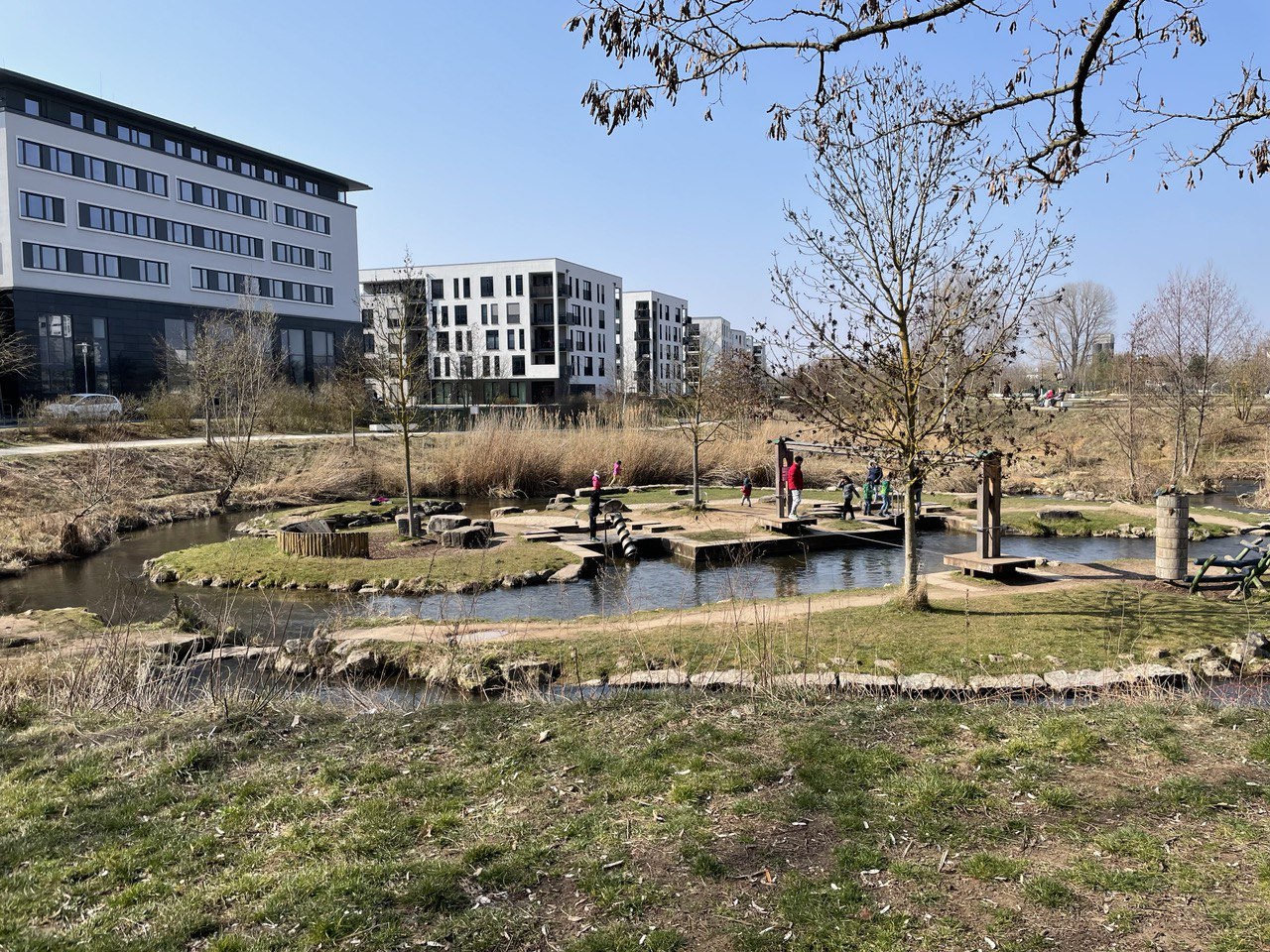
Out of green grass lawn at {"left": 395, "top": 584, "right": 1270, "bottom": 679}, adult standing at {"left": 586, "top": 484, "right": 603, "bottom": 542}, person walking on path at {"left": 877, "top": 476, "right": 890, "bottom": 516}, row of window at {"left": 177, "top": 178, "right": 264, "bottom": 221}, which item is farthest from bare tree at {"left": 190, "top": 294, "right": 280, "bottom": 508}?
A: green grass lawn at {"left": 395, "top": 584, "right": 1270, "bottom": 679}

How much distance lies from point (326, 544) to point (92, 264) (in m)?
43.7

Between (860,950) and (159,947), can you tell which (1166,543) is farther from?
(159,947)

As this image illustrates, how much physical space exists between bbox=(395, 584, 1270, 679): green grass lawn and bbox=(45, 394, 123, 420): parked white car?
34603 mm

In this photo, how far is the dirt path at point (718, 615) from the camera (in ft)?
39.1

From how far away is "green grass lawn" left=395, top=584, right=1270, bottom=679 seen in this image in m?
9.82

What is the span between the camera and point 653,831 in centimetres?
488

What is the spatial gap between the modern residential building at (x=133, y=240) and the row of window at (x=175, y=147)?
0.10 meters

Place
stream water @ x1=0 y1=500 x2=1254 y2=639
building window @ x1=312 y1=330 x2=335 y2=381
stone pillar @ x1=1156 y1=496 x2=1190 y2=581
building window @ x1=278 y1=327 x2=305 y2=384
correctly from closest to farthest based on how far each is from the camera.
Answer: stone pillar @ x1=1156 y1=496 x2=1190 y2=581 < stream water @ x1=0 y1=500 x2=1254 y2=639 < building window @ x1=278 y1=327 x2=305 y2=384 < building window @ x1=312 y1=330 x2=335 y2=381

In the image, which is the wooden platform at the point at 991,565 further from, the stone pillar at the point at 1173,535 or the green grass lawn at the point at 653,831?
the green grass lawn at the point at 653,831

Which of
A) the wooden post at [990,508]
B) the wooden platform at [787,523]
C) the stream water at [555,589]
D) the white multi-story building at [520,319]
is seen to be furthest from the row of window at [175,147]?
the wooden post at [990,508]

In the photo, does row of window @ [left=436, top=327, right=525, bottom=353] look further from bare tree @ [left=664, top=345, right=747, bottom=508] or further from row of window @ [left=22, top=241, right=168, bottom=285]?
bare tree @ [left=664, top=345, right=747, bottom=508]

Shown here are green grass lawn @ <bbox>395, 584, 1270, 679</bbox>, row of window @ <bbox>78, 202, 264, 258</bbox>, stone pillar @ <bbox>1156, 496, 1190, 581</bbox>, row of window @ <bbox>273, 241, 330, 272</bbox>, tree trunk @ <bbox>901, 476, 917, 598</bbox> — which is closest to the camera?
green grass lawn @ <bbox>395, 584, 1270, 679</bbox>

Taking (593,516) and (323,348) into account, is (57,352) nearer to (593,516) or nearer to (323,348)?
(323,348)

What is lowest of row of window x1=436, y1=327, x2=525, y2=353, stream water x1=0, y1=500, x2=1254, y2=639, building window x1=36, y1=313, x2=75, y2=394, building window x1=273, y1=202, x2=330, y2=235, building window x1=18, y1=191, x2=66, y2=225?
stream water x1=0, y1=500, x2=1254, y2=639
